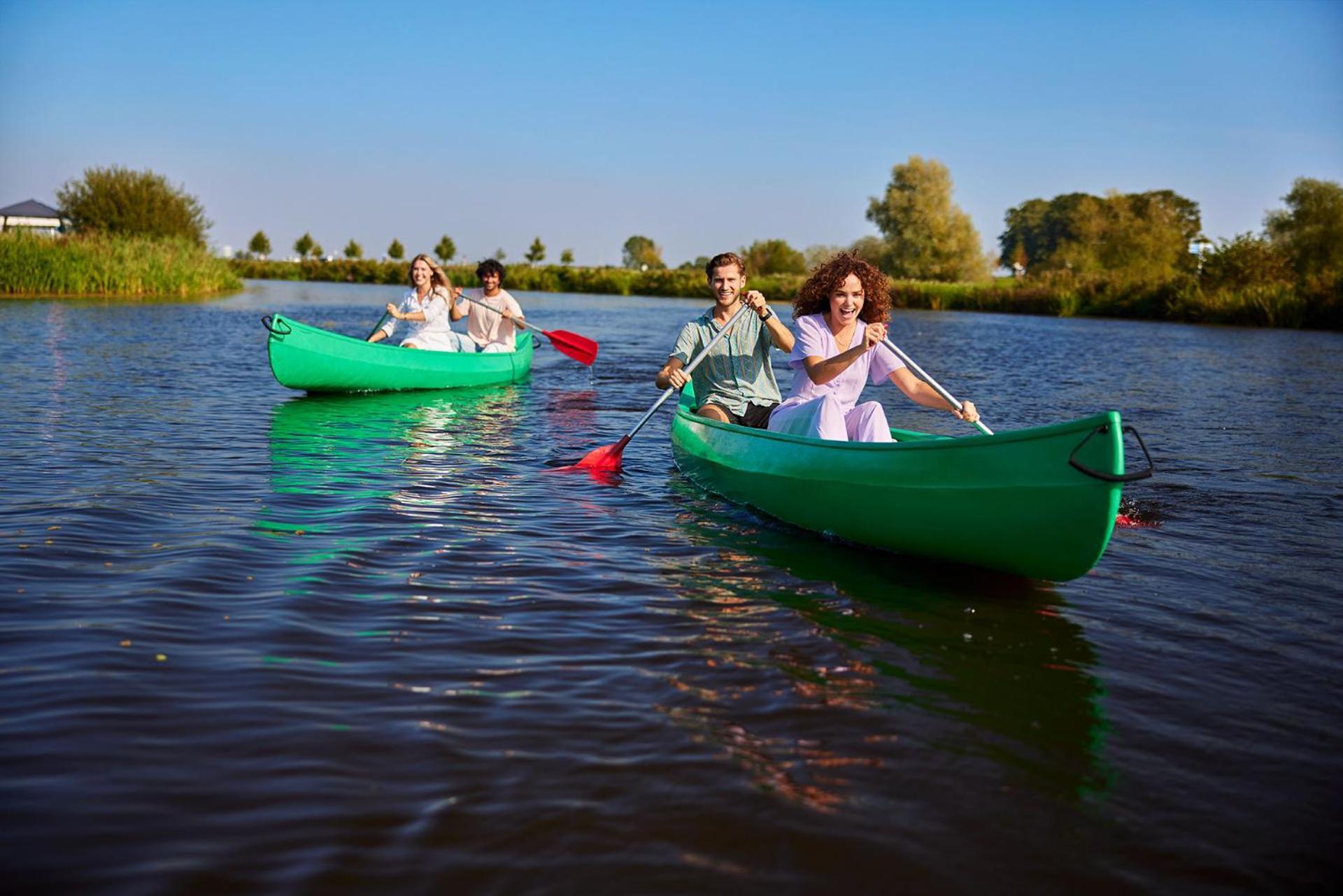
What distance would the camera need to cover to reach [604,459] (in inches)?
308

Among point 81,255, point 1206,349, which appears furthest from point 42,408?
point 1206,349

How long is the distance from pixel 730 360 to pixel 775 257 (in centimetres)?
6490

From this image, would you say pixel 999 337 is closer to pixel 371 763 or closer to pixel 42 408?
pixel 42 408

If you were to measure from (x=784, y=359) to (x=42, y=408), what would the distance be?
40.5ft

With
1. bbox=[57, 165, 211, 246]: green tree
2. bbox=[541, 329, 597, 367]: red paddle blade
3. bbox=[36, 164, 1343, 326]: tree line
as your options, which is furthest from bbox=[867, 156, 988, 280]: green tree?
bbox=[541, 329, 597, 367]: red paddle blade

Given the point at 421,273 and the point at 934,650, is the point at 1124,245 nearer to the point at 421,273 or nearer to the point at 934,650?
the point at 421,273

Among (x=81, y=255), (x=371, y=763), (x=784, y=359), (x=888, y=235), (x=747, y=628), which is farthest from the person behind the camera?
(x=888, y=235)

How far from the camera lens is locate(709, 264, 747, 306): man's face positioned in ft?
22.3

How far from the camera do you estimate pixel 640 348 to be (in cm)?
2144

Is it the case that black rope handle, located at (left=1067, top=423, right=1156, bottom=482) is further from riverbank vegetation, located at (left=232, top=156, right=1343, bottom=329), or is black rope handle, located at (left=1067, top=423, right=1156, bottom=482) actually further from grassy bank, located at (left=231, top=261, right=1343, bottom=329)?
grassy bank, located at (left=231, top=261, right=1343, bottom=329)

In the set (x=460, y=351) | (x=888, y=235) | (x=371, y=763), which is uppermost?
(x=888, y=235)

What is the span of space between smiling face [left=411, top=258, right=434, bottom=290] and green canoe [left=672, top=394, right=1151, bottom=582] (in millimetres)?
6643

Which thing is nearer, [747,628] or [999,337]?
[747,628]

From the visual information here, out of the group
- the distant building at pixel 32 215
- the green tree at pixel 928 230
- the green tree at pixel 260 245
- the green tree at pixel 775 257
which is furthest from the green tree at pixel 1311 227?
the green tree at pixel 260 245
